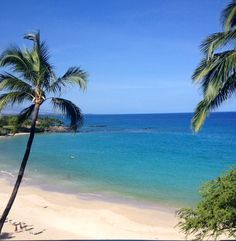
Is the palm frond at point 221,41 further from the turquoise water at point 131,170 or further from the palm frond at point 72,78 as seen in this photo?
the turquoise water at point 131,170

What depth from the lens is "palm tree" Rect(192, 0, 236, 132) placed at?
883 cm

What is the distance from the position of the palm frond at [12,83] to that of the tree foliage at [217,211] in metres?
5.83

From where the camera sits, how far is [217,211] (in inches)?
340

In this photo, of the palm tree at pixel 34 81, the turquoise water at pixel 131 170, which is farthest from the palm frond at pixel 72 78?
the turquoise water at pixel 131 170

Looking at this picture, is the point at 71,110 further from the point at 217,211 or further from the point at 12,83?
the point at 217,211

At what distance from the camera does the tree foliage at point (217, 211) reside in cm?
855

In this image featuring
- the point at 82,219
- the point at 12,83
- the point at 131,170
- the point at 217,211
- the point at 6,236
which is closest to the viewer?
the point at 217,211

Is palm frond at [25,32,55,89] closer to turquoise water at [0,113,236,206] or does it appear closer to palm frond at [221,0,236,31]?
palm frond at [221,0,236,31]

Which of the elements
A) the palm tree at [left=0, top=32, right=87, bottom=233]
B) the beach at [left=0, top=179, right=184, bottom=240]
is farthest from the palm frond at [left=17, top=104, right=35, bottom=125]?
the beach at [left=0, top=179, right=184, bottom=240]

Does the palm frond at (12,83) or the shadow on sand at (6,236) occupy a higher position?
the palm frond at (12,83)

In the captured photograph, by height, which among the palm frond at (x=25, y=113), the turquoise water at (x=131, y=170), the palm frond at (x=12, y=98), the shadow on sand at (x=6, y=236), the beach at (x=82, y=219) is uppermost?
the palm frond at (x=12, y=98)

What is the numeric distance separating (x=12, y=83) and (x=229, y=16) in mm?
6243

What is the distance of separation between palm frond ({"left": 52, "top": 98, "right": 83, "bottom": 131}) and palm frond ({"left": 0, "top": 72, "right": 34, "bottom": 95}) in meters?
0.96

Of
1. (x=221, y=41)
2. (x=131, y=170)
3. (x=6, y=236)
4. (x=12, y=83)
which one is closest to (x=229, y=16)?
(x=221, y=41)
